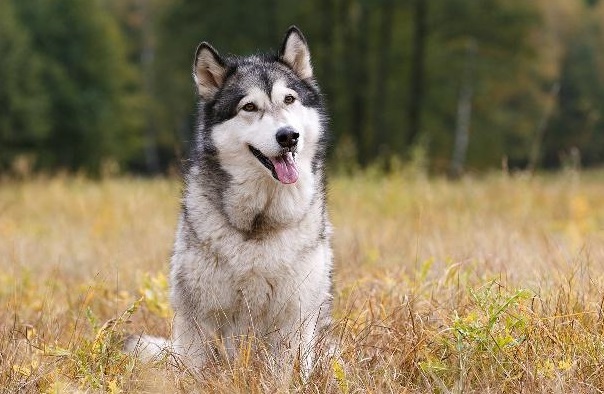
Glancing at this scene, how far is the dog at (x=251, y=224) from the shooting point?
11.3 feet

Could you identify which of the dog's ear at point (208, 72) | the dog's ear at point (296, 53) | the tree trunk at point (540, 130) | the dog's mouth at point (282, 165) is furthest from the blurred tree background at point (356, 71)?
the dog's mouth at point (282, 165)

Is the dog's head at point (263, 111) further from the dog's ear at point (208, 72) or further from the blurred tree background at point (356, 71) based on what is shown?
the blurred tree background at point (356, 71)

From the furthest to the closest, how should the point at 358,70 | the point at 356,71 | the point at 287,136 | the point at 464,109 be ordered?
the point at 464,109 → the point at 358,70 → the point at 356,71 → the point at 287,136

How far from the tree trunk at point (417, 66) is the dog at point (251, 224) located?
20953mm

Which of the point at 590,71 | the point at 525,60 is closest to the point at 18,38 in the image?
the point at 525,60

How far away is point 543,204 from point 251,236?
7923 mm

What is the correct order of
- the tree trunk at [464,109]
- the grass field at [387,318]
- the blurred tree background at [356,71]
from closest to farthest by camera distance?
the grass field at [387,318] → the blurred tree background at [356,71] → the tree trunk at [464,109]

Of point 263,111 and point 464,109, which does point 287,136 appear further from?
point 464,109

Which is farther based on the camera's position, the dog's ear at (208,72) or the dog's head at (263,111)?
the dog's ear at (208,72)

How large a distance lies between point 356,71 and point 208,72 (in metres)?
21.7

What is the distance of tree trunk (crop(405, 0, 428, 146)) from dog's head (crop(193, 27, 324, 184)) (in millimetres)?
20765

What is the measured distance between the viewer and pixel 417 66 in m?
25.0

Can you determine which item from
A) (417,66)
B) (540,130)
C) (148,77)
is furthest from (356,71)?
(540,130)

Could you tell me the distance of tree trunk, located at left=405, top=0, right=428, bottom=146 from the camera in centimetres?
2452
